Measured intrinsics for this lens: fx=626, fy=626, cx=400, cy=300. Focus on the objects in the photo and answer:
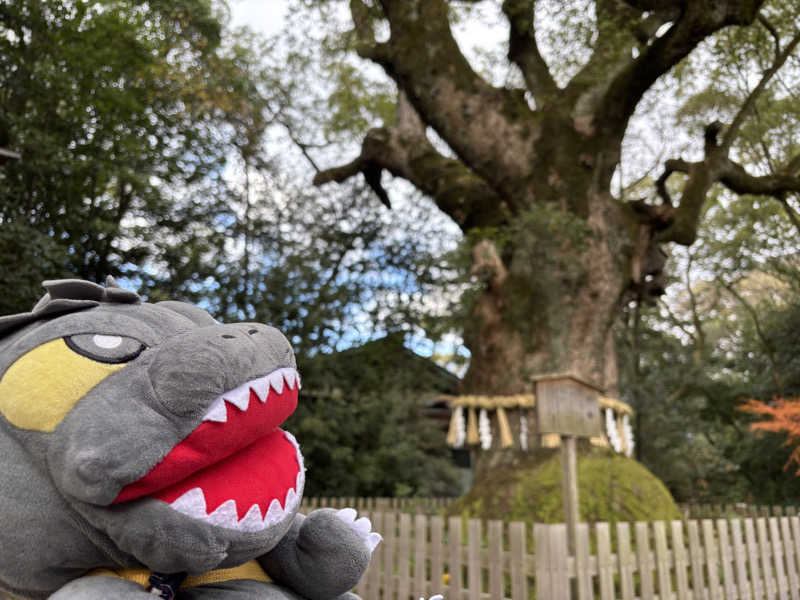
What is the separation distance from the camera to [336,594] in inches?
62.5

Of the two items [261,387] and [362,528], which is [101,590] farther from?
[362,528]

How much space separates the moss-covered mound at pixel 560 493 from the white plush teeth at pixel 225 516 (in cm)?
444

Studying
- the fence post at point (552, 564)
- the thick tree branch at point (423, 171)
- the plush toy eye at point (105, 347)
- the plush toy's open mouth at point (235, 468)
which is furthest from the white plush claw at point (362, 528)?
the thick tree branch at point (423, 171)

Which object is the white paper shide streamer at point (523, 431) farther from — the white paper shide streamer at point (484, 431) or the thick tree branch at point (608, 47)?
the thick tree branch at point (608, 47)

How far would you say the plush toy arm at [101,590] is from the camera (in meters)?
1.21

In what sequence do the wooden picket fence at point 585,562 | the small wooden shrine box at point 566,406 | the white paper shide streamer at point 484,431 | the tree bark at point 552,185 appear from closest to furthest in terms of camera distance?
the wooden picket fence at point 585,562
the small wooden shrine box at point 566,406
the white paper shide streamer at point 484,431
the tree bark at point 552,185

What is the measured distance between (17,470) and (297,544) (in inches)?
26.1

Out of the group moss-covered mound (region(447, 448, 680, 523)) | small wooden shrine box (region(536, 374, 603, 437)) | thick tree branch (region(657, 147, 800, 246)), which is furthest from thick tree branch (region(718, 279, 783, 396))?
small wooden shrine box (region(536, 374, 603, 437))

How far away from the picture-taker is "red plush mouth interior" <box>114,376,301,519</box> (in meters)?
1.28

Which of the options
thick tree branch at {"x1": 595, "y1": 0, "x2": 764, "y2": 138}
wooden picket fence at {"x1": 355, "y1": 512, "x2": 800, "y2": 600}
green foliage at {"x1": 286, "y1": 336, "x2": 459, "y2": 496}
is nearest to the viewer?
wooden picket fence at {"x1": 355, "y1": 512, "x2": 800, "y2": 600}

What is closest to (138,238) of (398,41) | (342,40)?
(342,40)

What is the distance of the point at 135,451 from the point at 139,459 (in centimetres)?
2

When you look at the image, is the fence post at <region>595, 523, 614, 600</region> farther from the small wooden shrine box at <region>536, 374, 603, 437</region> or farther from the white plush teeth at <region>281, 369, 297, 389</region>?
the white plush teeth at <region>281, 369, 297, 389</region>

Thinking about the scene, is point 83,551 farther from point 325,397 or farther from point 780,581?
point 325,397
